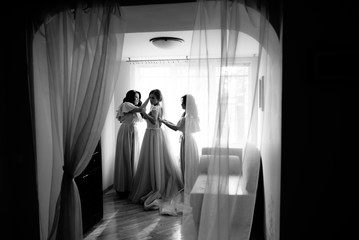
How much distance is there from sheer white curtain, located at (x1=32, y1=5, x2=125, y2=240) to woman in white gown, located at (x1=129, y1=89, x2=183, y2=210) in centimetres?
167

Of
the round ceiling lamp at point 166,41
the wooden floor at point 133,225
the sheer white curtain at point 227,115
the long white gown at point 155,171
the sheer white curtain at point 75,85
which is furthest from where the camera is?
the long white gown at point 155,171

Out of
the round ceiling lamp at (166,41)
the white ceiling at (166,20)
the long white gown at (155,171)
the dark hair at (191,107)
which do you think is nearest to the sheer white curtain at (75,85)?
the white ceiling at (166,20)

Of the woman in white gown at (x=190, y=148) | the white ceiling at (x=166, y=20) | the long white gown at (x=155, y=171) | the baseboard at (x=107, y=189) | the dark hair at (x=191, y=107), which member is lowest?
the baseboard at (x=107, y=189)

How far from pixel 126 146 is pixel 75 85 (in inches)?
78.3

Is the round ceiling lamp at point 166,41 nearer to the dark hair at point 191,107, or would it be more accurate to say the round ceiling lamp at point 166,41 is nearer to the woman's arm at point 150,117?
the woman's arm at point 150,117

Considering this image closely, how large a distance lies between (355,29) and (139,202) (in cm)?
320

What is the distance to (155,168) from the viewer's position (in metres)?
3.64

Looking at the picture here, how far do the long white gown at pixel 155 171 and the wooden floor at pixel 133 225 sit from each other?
24 cm

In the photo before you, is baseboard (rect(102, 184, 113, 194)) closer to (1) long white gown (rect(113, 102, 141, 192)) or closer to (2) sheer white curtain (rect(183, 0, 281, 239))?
(1) long white gown (rect(113, 102, 141, 192))

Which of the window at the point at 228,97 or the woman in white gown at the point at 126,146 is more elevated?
the window at the point at 228,97

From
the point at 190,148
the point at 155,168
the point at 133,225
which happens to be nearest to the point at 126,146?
the point at 155,168

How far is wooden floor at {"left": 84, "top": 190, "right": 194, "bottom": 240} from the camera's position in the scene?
2.72 m

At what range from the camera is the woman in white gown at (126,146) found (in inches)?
149

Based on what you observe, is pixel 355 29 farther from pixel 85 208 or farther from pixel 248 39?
pixel 85 208
